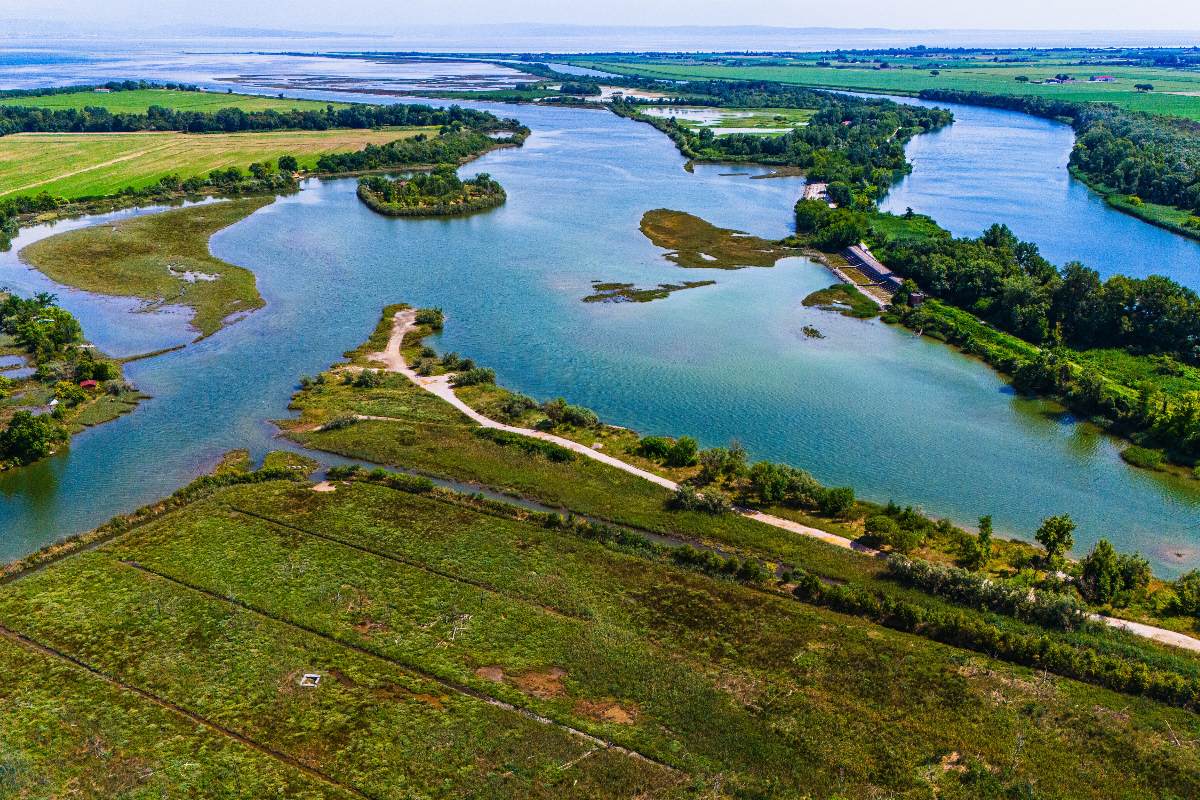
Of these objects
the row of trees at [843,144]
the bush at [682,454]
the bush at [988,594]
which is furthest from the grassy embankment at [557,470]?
the row of trees at [843,144]

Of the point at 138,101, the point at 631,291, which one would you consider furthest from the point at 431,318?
the point at 138,101

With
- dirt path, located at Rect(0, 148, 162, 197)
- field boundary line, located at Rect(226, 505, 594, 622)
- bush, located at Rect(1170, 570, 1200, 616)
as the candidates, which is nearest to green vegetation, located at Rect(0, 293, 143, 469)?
field boundary line, located at Rect(226, 505, 594, 622)

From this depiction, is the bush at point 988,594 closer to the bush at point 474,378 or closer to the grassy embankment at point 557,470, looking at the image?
the grassy embankment at point 557,470

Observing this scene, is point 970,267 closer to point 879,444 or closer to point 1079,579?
point 879,444

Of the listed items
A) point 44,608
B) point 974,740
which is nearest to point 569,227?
point 44,608

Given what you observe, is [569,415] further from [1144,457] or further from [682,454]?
[1144,457]
